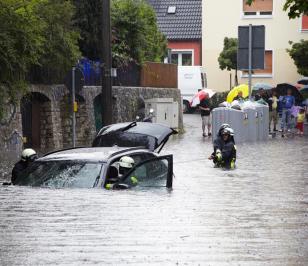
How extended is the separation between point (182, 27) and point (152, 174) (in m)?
47.2

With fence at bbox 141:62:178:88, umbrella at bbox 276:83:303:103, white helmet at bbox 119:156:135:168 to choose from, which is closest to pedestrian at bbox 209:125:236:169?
white helmet at bbox 119:156:135:168

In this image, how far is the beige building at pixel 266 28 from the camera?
53125mm

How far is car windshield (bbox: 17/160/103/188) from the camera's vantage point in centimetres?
1252

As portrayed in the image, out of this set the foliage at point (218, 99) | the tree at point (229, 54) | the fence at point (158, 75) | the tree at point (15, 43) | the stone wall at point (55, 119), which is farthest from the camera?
the tree at point (229, 54)

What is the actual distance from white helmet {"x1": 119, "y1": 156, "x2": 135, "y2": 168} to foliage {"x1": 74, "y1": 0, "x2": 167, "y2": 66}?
1711cm

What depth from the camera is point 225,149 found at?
67.1 ft

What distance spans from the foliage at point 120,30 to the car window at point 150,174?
16884 mm

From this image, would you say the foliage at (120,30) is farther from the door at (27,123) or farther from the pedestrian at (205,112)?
the door at (27,123)

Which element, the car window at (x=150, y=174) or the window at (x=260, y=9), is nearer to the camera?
the car window at (x=150, y=174)

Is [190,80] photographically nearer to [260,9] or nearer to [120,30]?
[260,9]

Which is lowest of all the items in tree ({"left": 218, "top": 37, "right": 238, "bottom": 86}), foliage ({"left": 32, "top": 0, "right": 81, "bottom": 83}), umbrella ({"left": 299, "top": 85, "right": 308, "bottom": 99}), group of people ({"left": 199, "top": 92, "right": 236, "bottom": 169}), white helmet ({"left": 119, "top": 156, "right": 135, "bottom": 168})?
umbrella ({"left": 299, "top": 85, "right": 308, "bottom": 99})

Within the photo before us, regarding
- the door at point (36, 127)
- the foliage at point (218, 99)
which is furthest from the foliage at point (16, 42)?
the foliage at point (218, 99)

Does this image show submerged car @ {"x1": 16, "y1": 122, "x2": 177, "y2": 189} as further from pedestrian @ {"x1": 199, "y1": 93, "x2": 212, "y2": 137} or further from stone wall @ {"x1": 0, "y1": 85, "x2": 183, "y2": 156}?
pedestrian @ {"x1": 199, "y1": 93, "x2": 212, "y2": 137}

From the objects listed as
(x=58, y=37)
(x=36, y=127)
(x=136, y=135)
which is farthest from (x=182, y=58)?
(x=136, y=135)
